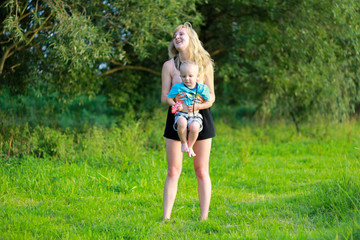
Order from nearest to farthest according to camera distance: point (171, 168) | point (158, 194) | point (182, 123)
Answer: point (182, 123) → point (171, 168) → point (158, 194)

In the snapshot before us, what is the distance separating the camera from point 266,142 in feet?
35.0

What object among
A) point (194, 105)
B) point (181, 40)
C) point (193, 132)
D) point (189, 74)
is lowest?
point (193, 132)

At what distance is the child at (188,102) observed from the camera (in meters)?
3.79

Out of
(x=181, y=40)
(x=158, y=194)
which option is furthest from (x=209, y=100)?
(x=158, y=194)

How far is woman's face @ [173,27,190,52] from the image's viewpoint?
4.05m

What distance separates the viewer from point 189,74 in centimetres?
379

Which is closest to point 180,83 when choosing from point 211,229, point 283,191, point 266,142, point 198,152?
point 198,152

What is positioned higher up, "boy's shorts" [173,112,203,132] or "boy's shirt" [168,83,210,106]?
"boy's shirt" [168,83,210,106]

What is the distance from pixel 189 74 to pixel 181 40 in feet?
1.60

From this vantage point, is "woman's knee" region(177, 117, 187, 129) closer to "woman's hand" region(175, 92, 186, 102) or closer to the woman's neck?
"woman's hand" region(175, 92, 186, 102)

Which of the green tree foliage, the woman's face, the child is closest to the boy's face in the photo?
the child

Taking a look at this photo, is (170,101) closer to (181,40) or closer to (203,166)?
(181,40)

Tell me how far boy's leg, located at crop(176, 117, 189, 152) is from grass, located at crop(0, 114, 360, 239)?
981 millimetres

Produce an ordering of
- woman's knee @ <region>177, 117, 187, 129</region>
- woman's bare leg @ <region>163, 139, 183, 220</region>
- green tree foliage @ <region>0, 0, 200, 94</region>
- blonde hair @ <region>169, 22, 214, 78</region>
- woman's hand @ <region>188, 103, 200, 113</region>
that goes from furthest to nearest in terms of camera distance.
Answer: green tree foliage @ <region>0, 0, 200, 94</region>
woman's bare leg @ <region>163, 139, 183, 220</region>
blonde hair @ <region>169, 22, 214, 78</region>
woman's hand @ <region>188, 103, 200, 113</region>
woman's knee @ <region>177, 117, 187, 129</region>
